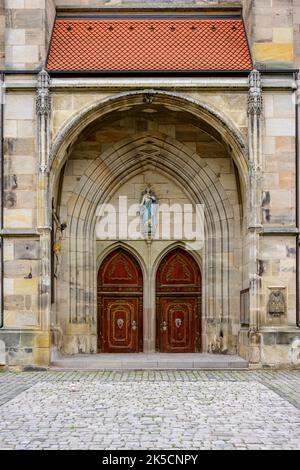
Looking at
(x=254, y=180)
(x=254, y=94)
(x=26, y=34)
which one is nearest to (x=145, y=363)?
(x=254, y=180)

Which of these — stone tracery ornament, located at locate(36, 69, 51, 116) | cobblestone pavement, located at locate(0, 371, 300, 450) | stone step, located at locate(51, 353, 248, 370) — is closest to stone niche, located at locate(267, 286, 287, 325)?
stone step, located at locate(51, 353, 248, 370)

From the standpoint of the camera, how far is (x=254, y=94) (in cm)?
1585

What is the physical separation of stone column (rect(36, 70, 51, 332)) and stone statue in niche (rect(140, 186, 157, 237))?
2.92 metres

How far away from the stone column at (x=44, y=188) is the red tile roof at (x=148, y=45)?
0.65 m

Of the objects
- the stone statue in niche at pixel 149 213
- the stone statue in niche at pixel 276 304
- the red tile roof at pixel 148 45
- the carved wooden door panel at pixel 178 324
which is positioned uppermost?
the red tile roof at pixel 148 45

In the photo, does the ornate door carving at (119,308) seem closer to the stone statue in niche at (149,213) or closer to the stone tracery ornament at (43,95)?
the stone statue in niche at (149,213)

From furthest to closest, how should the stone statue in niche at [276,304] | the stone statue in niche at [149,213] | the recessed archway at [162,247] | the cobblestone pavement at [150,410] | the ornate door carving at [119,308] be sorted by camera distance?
the stone statue in niche at [149,213], the ornate door carving at [119,308], the recessed archway at [162,247], the stone statue in niche at [276,304], the cobblestone pavement at [150,410]

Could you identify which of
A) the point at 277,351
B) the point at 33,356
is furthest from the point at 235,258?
the point at 33,356

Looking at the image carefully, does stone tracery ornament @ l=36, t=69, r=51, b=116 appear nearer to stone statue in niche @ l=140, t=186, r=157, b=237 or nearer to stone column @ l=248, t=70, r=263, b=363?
stone statue in niche @ l=140, t=186, r=157, b=237

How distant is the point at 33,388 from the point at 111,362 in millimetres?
3288

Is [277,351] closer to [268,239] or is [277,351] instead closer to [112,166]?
[268,239]

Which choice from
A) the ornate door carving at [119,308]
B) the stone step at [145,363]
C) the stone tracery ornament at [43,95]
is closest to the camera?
the stone step at [145,363]

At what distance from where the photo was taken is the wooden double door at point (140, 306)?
59.1 ft

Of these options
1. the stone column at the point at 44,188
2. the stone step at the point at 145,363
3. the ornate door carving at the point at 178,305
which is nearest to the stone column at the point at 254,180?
the stone step at the point at 145,363
